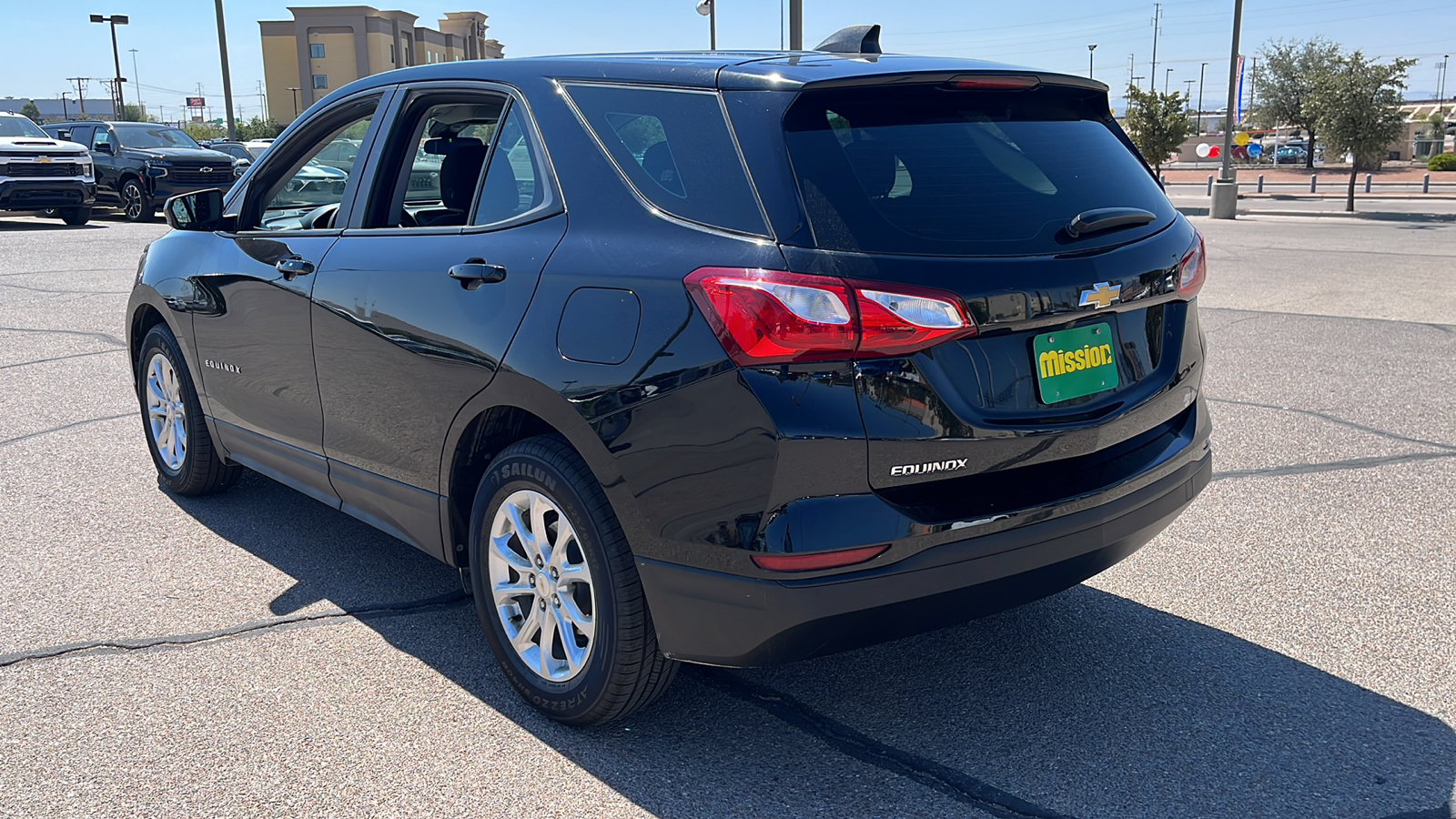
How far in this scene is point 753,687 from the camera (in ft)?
11.6

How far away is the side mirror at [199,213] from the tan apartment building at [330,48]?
8830cm

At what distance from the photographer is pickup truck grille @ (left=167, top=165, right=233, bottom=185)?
22812 mm

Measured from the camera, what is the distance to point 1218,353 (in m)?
8.85

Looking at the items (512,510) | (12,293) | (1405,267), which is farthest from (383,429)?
(1405,267)

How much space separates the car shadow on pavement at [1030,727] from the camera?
294cm

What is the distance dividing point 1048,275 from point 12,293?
495 inches

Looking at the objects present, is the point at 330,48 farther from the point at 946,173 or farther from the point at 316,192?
the point at 946,173

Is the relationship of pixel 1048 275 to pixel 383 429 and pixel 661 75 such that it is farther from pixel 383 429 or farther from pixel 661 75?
pixel 383 429

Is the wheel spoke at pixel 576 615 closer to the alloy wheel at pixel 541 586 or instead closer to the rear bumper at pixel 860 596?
the alloy wheel at pixel 541 586

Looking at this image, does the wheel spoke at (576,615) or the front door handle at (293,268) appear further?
the front door handle at (293,268)

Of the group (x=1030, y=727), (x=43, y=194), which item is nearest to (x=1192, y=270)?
(x=1030, y=727)

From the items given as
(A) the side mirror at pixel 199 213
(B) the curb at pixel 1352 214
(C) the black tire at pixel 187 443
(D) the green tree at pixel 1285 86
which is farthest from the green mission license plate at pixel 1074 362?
(D) the green tree at pixel 1285 86

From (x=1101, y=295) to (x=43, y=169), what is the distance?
22.6 meters

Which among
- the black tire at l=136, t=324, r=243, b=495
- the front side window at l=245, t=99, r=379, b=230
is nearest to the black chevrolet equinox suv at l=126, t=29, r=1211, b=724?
the front side window at l=245, t=99, r=379, b=230
